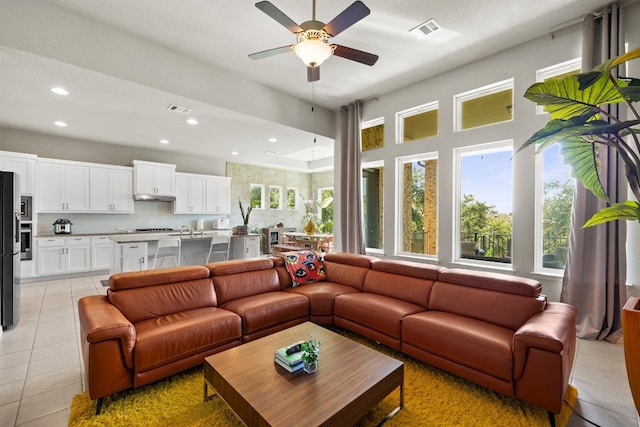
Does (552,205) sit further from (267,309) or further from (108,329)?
(108,329)

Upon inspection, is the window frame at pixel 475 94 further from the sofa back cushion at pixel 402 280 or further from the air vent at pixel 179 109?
the air vent at pixel 179 109

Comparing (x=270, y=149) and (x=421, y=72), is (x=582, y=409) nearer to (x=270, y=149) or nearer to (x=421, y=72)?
(x=421, y=72)

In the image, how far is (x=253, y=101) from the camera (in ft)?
15.0

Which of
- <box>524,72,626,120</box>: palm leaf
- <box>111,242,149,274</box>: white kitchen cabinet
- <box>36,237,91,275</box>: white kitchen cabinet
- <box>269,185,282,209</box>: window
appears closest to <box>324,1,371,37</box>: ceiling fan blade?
<box>524,72,626,120</box>: palm leaf

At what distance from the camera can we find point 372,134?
560 centimetres

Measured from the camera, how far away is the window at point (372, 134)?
5417 mm

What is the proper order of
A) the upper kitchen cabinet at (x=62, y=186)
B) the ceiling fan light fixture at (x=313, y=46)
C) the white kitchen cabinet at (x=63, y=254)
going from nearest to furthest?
the ceiling fan light fixture at (x=313, y=46) < the white kitchen cabinet at (x=63, y=254) < the upper kitchen cabinet at (x=62, y=186)


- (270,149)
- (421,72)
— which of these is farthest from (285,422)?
(270,149)

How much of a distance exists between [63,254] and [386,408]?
6.61m

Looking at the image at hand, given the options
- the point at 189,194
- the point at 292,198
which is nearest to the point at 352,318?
the point at 189,194

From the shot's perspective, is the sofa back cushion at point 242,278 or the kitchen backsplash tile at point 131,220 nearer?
the sofa back cushion at point 242,278

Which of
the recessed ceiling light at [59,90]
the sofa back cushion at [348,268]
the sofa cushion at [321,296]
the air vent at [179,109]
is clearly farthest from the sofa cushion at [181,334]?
the recessed ceiling light at [59,90]

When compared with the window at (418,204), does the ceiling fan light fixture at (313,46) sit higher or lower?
higher

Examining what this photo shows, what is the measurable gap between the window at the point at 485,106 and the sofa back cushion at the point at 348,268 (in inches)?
99.0
